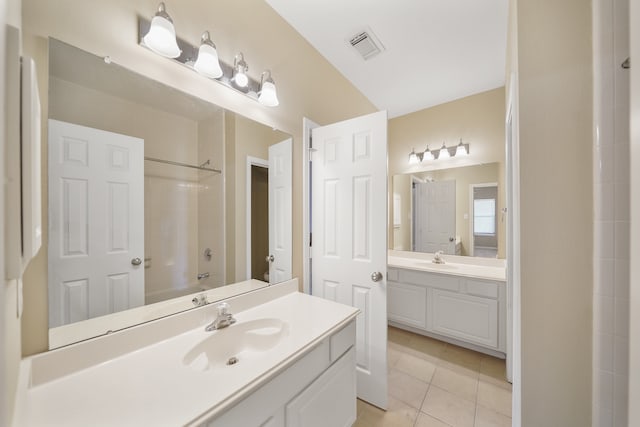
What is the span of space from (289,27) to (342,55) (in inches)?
20.1

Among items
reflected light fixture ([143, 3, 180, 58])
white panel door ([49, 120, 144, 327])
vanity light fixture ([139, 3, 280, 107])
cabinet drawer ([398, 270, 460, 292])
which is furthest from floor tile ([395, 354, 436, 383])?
reflected light fixture ([143, 3, 180, 58])

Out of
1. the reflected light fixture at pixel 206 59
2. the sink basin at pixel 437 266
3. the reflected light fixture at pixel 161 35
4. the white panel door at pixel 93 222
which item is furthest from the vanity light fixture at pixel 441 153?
the white panel door at pixel 93 222

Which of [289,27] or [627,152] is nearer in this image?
[627,152]

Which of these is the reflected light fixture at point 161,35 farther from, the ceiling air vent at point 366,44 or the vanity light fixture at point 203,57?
the ceiling air vent at point 366,44

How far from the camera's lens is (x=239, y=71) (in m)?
1.27

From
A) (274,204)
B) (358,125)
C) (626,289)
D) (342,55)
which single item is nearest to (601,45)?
(626,289)

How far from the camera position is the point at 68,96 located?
0.84m

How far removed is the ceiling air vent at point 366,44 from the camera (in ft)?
5.74

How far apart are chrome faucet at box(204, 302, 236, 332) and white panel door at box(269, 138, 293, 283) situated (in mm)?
448

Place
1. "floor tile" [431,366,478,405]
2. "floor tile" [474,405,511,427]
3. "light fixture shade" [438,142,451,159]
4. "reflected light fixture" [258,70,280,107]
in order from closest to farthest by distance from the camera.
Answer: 1. "reflected light fixture" [258,70,280,107]
2. "floor tile" [474,405,511,427]
3. "floor tile" [431,366,478,405]
4. "light fixture shade" [438,142,451,159]

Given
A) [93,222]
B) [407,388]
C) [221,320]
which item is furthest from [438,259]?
[93,222]

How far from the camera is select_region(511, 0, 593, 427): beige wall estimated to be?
964 millimetres

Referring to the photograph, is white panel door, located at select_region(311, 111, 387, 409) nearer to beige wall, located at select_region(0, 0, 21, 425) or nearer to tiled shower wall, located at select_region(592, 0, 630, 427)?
tiled shower wall, located at select_region(592, 0, 630, 427)

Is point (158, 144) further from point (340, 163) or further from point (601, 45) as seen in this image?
point (601, 45)
